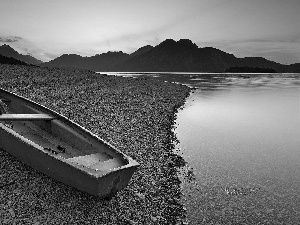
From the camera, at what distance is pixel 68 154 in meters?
6.75

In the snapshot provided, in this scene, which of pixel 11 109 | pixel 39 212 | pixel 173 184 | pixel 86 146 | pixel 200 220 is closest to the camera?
pixel 39 212

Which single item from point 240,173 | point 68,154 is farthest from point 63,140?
point 240,173

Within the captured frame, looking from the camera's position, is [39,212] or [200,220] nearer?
[39,212]

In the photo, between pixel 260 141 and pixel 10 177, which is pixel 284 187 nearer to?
pixel 260 141

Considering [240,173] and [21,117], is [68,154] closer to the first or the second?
[21,117]

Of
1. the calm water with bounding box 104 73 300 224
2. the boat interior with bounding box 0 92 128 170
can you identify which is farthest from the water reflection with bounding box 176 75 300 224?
the boat interior with bounding box 0 92 128 170

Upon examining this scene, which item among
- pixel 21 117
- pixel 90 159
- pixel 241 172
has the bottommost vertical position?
pixel 241 172

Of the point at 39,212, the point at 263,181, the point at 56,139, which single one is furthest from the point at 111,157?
the point at 263,181

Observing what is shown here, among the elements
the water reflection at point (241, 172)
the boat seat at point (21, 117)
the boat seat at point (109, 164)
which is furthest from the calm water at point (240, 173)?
the boat seat at point (21, 117)

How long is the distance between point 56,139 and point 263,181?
675 cm

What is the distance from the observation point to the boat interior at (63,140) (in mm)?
5823

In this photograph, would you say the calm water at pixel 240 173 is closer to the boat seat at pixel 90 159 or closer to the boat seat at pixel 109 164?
the boat seat at pixel 109 164

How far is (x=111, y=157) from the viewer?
6.11 m

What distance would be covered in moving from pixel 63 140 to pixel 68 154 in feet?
2.93
